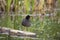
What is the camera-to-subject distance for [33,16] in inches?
407

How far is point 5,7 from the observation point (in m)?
10.2

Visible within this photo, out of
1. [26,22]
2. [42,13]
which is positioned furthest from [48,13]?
[26,22]

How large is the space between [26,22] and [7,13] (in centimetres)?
301

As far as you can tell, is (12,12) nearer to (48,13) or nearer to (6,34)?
(48,13)

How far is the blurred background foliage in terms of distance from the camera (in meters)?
7.67

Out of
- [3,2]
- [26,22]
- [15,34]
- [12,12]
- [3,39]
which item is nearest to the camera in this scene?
[3,39]

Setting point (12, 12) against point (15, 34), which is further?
point (12, 12)

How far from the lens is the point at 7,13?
10.5 metres

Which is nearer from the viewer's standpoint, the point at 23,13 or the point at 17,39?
the point at 17,39

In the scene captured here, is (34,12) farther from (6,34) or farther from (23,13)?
(6,34)

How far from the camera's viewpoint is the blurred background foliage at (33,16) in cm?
767

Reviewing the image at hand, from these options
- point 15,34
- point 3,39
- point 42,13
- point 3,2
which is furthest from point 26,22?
point 42,13

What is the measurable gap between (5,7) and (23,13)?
72 centimetres

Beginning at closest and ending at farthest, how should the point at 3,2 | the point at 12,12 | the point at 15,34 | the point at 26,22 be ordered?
the point at 15,34
the point at 26,22
the point at 3,2
the point at 12,12
